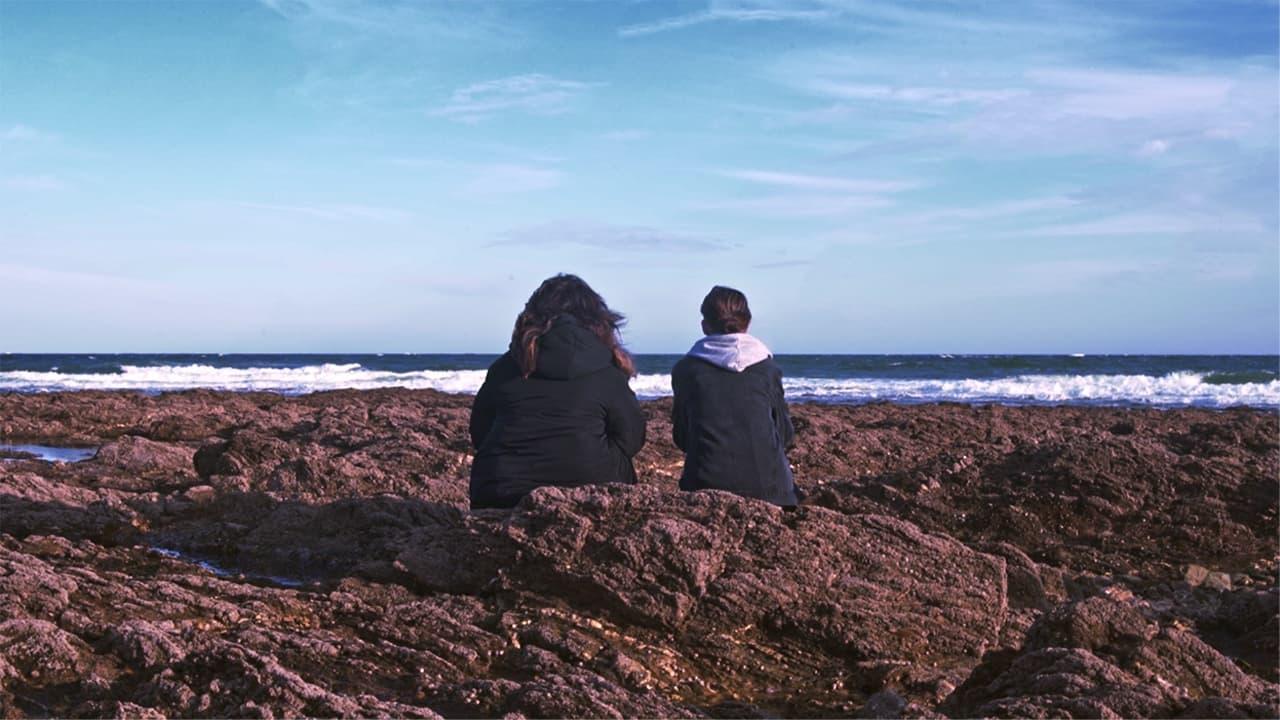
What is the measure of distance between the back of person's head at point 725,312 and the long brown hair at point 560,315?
0.62 m

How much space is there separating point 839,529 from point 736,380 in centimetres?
114

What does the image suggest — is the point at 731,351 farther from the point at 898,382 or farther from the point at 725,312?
the point at 898,382

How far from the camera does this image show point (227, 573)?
6.16m

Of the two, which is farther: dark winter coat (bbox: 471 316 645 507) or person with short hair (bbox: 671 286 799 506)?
person with short hair (bbox: 671 286 799 506)

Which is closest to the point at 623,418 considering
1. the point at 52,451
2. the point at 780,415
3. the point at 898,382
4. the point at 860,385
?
the point at 780,415

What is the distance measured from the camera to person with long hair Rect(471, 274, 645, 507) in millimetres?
5750

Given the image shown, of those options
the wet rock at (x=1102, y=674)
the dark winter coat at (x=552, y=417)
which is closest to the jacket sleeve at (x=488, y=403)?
the dark winter coat at (x=552, y=417)

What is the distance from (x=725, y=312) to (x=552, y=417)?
4.02ft

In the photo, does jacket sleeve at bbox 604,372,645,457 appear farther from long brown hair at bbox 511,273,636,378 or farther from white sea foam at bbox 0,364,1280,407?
white sea foam at bbox 0,364,1280,407

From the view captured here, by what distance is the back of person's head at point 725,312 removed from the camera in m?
6.39

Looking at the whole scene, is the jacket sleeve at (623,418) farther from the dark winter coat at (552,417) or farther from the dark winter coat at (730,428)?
the dark winter coat at (730,428)

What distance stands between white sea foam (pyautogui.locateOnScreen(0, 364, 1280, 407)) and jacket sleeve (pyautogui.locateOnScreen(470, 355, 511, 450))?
25.5 meters

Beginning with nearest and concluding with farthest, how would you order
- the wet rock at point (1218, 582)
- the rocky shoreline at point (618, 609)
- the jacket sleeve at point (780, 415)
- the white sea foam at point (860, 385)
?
the rocky shoreline at point (618, 609)
the jacket sleeve at point (780, 415)
the wet rock at point (1218, 582)
the white sea foam at point (860, 385)

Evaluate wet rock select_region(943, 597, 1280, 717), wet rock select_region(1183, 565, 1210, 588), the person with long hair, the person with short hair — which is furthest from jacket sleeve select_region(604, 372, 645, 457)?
wet rock select_region(1183, 565, 1210, 588)
